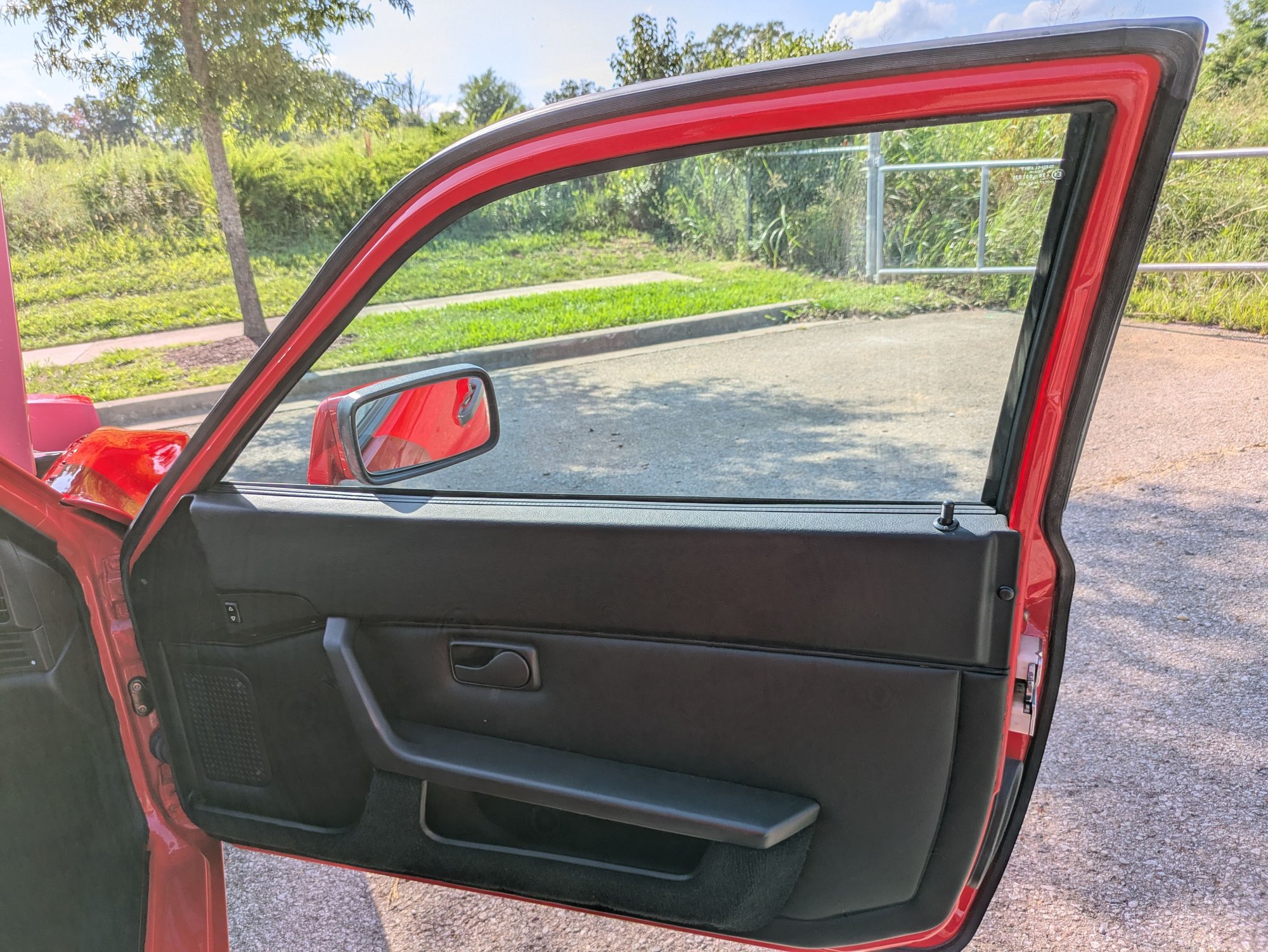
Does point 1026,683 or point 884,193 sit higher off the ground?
point 884,193

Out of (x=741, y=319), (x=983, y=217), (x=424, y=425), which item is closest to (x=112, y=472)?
(x=424, y=425)

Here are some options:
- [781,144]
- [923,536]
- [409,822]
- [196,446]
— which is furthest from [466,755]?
[781,144]

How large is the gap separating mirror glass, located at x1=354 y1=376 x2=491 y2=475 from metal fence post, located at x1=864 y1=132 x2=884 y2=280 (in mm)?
732

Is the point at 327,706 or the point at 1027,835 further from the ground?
the point at 327,706

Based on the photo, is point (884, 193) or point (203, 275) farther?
point (203, 275)

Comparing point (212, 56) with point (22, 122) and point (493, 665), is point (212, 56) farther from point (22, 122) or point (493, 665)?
point (493, 665)

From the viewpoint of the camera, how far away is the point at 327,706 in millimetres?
1688

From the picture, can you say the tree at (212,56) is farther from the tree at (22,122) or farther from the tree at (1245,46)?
the tree at (1245,46)

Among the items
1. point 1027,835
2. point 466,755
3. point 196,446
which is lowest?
point 1027,835

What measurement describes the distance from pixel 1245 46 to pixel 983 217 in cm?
451

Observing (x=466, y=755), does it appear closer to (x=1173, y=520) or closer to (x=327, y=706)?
(x=327, y=706)

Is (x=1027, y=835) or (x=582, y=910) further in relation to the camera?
(x=1027, y=835)

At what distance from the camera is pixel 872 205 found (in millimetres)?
1228

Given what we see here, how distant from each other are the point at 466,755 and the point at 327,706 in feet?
0.97
